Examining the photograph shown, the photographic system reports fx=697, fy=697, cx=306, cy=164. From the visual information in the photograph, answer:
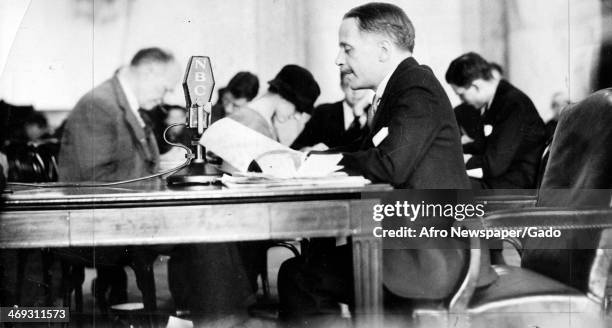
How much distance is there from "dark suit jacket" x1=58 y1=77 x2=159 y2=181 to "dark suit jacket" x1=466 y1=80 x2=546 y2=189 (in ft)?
4.17

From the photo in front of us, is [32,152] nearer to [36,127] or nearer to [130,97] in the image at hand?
[36,127]

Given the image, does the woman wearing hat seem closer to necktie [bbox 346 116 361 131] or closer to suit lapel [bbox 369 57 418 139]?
necktie [bbox 346 116 361 131]

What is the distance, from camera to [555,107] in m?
2.47

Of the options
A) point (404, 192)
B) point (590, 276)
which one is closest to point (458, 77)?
point (404, 192)

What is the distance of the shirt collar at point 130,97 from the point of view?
8.79ft

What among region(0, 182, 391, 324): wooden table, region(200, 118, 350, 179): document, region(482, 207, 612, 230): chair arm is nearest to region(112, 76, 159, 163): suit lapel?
region(200, 118, 350, 179): document

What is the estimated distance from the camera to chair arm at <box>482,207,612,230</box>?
1837 mm

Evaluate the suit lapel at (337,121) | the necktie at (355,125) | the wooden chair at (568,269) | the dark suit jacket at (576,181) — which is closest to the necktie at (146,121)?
the suit lapel at (337,121)

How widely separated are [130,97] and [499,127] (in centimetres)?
149

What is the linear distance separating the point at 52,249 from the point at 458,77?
5.34 feet

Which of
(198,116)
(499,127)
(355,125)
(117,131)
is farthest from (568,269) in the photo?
(117,131)

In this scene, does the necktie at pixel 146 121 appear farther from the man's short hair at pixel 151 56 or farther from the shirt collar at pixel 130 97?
the man's short hair at pixel 151 56

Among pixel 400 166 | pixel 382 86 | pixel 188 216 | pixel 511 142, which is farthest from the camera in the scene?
pixel 511 142

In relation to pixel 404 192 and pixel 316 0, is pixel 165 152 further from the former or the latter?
pixel 404 192
